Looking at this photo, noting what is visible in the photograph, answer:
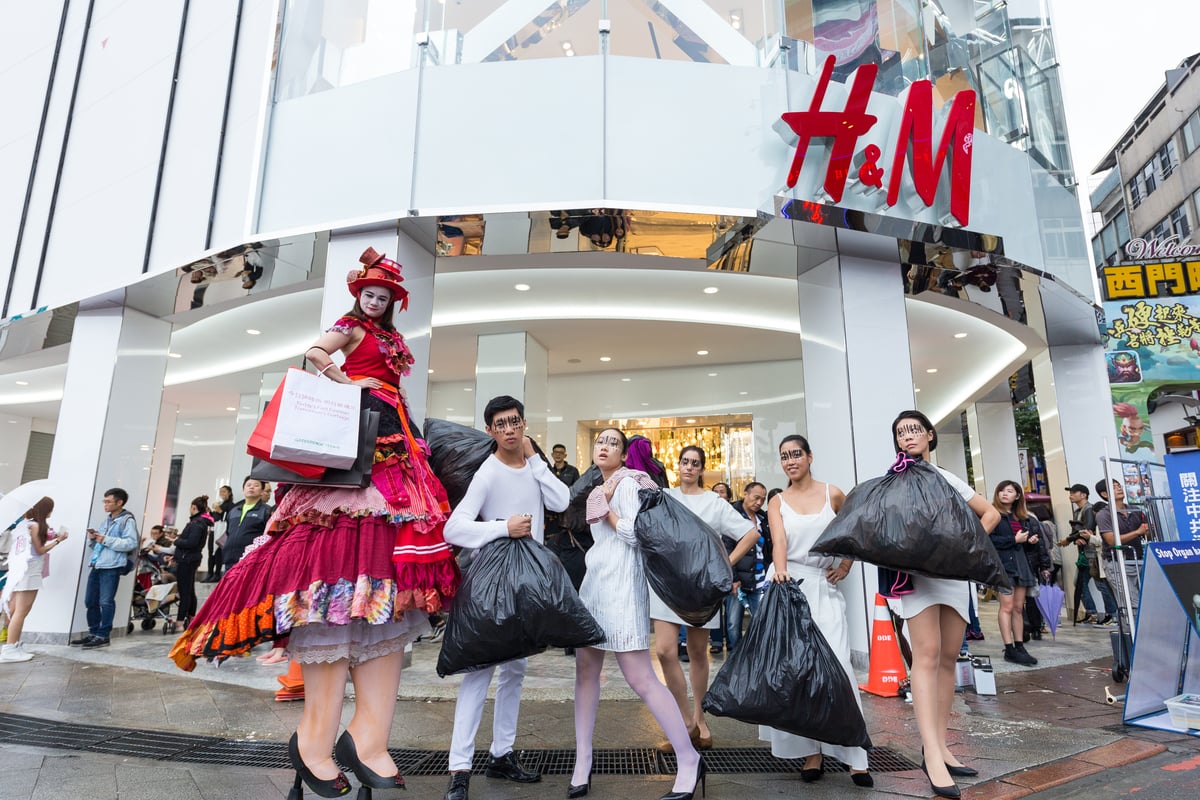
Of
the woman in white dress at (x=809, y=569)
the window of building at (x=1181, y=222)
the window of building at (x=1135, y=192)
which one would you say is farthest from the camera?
the window of building at (x=1135, y=192)


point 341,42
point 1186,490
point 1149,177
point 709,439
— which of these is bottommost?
point 1186,490

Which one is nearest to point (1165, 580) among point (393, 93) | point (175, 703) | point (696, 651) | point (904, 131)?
point (696, 651)

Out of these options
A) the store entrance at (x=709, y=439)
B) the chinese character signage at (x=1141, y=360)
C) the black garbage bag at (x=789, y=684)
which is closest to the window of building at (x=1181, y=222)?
the chinese character signage at (x=1141, y=360)

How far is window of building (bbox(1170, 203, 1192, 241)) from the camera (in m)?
25.8

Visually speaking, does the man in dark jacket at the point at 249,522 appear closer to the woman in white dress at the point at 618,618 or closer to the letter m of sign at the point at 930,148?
the woman in white dress at the point at 618,618

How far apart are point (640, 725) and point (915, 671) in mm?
1675

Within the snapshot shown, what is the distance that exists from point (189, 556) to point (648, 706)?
24.2 ft

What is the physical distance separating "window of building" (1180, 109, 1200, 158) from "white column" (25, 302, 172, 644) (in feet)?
111

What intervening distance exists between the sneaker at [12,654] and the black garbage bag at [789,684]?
21.3 ft

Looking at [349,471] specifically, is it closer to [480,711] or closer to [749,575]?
[480,711]

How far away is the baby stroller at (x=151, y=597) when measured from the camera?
311 inches

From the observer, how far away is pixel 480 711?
9.13 feet

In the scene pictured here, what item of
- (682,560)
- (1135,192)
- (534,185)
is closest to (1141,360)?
(534,185)

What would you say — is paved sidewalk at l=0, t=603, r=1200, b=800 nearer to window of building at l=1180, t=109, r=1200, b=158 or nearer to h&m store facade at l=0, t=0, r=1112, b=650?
h&m store facade at l=0, t=0, r=1112, b=650
